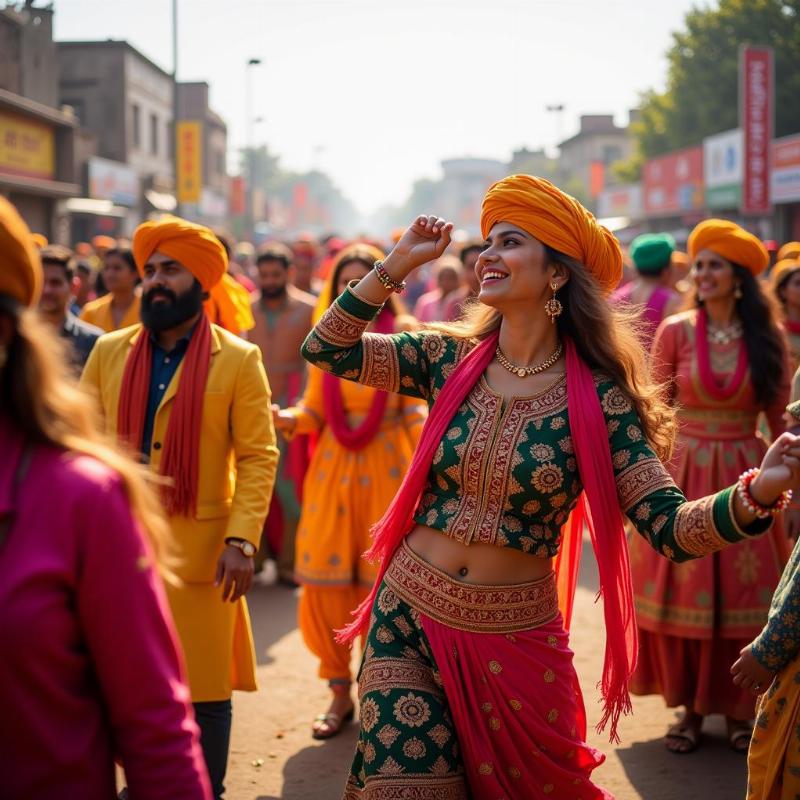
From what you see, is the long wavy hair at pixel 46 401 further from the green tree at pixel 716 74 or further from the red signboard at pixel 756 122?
the green tree at pixel 716 74

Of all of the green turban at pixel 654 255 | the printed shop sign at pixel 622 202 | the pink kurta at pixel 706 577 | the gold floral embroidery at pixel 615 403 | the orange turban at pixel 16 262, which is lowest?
the pink kurta at pixel 706 577

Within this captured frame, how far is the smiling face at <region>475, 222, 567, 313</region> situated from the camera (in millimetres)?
3418

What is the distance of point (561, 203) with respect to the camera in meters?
3.44

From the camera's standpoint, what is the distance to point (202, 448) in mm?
4266

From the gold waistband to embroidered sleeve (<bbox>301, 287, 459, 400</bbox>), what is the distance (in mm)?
539

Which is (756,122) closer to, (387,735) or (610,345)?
(610,345)

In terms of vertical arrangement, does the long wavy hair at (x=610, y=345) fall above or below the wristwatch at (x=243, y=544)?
above

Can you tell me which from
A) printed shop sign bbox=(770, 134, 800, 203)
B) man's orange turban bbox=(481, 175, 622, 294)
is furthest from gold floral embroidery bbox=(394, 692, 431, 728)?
printed shop sign bbox=(770, 134, 800, 203)

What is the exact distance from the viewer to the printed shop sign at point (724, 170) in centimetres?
3241

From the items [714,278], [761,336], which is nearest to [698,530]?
[761,336]

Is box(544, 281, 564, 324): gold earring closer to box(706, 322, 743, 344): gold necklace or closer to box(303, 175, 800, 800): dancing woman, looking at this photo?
box(303, 175, 800, 800): dancing woman

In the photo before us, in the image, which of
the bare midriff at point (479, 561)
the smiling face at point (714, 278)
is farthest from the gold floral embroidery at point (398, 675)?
the smiling face at point (714, 278)

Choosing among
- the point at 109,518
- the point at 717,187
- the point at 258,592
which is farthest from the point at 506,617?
the point at 717,187

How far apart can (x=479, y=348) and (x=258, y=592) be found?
5373mm
